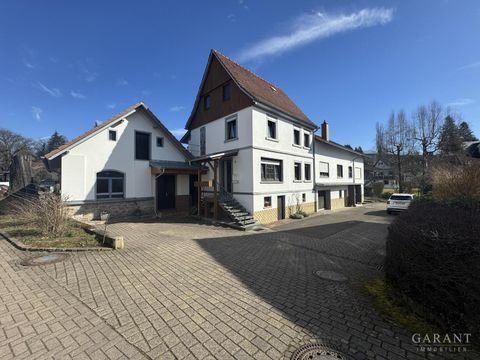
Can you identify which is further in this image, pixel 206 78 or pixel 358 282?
pixel 206 78

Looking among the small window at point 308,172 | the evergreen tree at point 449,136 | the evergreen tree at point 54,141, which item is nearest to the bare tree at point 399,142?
the evergreen tree at point 449,136

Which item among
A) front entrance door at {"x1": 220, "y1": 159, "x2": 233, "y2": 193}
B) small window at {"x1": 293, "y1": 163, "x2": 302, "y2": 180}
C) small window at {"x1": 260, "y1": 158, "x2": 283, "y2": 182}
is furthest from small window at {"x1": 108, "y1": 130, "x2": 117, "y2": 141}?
small window at {"x1": 293, "y1": 163, "x2": 302, "y2": 180}

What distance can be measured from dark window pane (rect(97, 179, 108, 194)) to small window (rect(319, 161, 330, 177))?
17.1 meters

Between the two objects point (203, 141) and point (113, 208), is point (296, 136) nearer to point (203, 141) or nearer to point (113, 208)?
point (203, 141)

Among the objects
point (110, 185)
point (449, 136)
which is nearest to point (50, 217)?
point (110, 185)

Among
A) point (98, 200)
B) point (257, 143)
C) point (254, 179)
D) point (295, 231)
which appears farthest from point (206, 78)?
point (295, 231)

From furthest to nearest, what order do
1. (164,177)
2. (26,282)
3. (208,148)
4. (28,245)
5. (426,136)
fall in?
(426,136), (208,148), (164,177), (28,245), (26,282)

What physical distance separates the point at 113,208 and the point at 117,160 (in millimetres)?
3006

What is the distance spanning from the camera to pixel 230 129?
15195mm

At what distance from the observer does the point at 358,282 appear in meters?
5.22

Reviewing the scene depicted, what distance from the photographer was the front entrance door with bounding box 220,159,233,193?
14.9 meters

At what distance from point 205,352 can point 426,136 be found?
41652 mm

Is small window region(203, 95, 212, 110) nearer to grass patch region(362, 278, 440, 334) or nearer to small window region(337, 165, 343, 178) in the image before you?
small window region(337, 165, 343, 178)

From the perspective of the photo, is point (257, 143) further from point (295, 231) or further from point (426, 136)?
point (426, 136)
